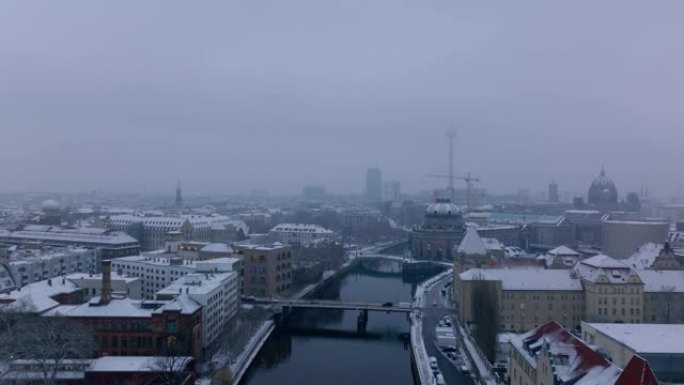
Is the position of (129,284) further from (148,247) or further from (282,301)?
(148,247)

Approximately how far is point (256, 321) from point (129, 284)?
7.01 metres

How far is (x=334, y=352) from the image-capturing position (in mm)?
33281

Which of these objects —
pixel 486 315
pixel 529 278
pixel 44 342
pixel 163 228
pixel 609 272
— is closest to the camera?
pixel 44 342

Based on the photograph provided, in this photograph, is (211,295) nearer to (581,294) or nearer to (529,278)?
(529,278)

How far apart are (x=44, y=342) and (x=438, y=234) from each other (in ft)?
179

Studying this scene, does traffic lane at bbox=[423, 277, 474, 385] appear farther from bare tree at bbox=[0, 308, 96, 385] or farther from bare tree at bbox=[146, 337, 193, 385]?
bare tree at bbox=[0, 308, 96, 385]

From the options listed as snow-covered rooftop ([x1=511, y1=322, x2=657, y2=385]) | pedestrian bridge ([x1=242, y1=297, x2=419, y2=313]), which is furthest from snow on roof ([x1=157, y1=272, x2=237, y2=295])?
snow-covered rooftop ([x1=511, y1=322, x2=657, y2=385])

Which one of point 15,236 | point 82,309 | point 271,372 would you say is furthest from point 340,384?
point 15,236

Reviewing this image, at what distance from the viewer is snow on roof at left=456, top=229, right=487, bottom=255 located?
45.8 meters

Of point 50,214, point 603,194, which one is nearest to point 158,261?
Answer: point 50,214

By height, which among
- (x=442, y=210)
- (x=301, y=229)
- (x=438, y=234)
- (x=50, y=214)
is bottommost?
(x=438, y=234)

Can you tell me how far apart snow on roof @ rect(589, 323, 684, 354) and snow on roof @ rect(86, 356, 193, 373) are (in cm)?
1465

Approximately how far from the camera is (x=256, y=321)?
35438 millimetres

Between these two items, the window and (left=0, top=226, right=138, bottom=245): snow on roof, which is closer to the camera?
the window
